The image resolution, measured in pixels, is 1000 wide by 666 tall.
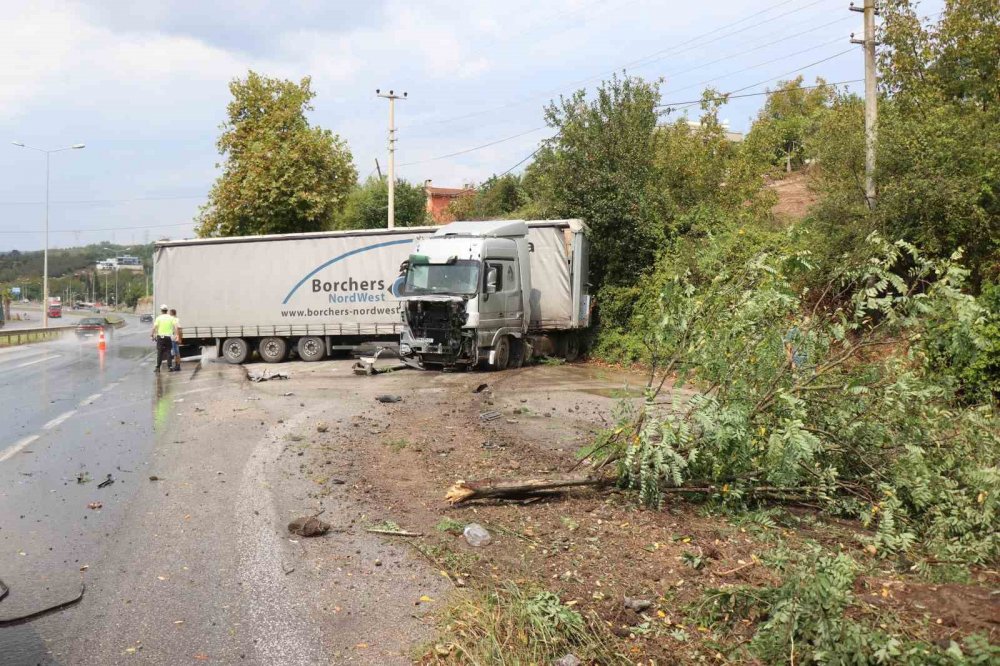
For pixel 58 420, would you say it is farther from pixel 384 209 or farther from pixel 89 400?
pixel 384 209

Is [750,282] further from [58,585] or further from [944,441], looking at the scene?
[58,585]

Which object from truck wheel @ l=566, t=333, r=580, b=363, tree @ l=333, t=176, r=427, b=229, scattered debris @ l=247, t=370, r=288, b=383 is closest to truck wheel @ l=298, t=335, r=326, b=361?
scattered debris @ l=247, t=370, r=288, b=383

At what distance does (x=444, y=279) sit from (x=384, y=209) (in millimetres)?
31842

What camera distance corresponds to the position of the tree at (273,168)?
29.5 metres

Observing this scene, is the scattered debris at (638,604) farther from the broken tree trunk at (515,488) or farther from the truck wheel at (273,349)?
the truck wheel at (273,349)

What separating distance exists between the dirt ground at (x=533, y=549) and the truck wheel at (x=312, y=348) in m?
13.1

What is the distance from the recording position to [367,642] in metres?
4.43

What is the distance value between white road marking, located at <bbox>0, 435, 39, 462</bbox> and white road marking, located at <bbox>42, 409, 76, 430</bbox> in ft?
2.85

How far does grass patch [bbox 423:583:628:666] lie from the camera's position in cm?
415

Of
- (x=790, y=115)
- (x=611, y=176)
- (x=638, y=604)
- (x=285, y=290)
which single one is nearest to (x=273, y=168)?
(x=285, y=290)

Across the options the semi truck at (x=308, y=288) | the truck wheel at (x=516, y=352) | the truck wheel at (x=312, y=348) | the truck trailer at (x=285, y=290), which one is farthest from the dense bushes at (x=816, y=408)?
the truck wheel at (x=312, y=348)

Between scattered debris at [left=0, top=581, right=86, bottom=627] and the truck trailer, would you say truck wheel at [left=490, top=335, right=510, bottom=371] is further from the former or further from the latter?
scattered debris at [left=0, top=581, right=86, bottom=627]

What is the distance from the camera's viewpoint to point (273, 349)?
23.5 m

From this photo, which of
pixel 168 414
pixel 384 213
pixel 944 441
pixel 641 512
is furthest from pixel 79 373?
pixel 384 213
